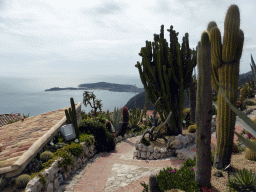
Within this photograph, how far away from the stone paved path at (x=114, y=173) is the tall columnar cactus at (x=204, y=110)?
66.9 inches

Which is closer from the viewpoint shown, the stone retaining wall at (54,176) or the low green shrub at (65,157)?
the stone retaining wall at (54,176)

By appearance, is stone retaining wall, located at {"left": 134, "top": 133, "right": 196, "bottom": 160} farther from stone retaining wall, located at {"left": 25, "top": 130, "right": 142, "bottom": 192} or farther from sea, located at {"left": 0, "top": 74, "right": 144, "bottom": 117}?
sea, located at {"left": 0, "top": 74, "right": 144, "bottom": 117}

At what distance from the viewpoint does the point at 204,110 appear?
3561mm

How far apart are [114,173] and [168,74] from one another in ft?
14.7

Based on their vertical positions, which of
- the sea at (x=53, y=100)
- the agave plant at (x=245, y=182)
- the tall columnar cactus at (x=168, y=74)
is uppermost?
the tall columnar cactus at (x=168, y=74)

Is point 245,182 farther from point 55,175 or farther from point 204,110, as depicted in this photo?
point 55,175

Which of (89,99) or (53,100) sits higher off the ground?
(89,99)

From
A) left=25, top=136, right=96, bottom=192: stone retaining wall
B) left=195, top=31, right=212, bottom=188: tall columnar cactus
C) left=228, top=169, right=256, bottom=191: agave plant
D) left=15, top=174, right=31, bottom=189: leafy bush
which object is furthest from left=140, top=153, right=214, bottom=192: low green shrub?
left=15, top=174, right=31, bottom=189: leafy bush

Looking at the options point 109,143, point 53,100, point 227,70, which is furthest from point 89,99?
point 53,100

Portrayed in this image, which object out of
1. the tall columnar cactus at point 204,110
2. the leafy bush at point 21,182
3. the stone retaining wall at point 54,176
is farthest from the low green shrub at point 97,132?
the tall columnar cactus at point 204,110

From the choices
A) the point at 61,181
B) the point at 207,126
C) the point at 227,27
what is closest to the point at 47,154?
the point at 61,181

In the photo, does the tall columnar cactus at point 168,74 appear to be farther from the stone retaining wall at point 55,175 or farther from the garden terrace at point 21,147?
the garden terrace at point 21,147

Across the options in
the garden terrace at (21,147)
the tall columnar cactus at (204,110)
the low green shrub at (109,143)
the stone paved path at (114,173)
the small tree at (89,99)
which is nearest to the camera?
the tall columnar cactus at (204,110)

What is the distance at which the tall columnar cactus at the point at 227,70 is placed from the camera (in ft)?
13.1
